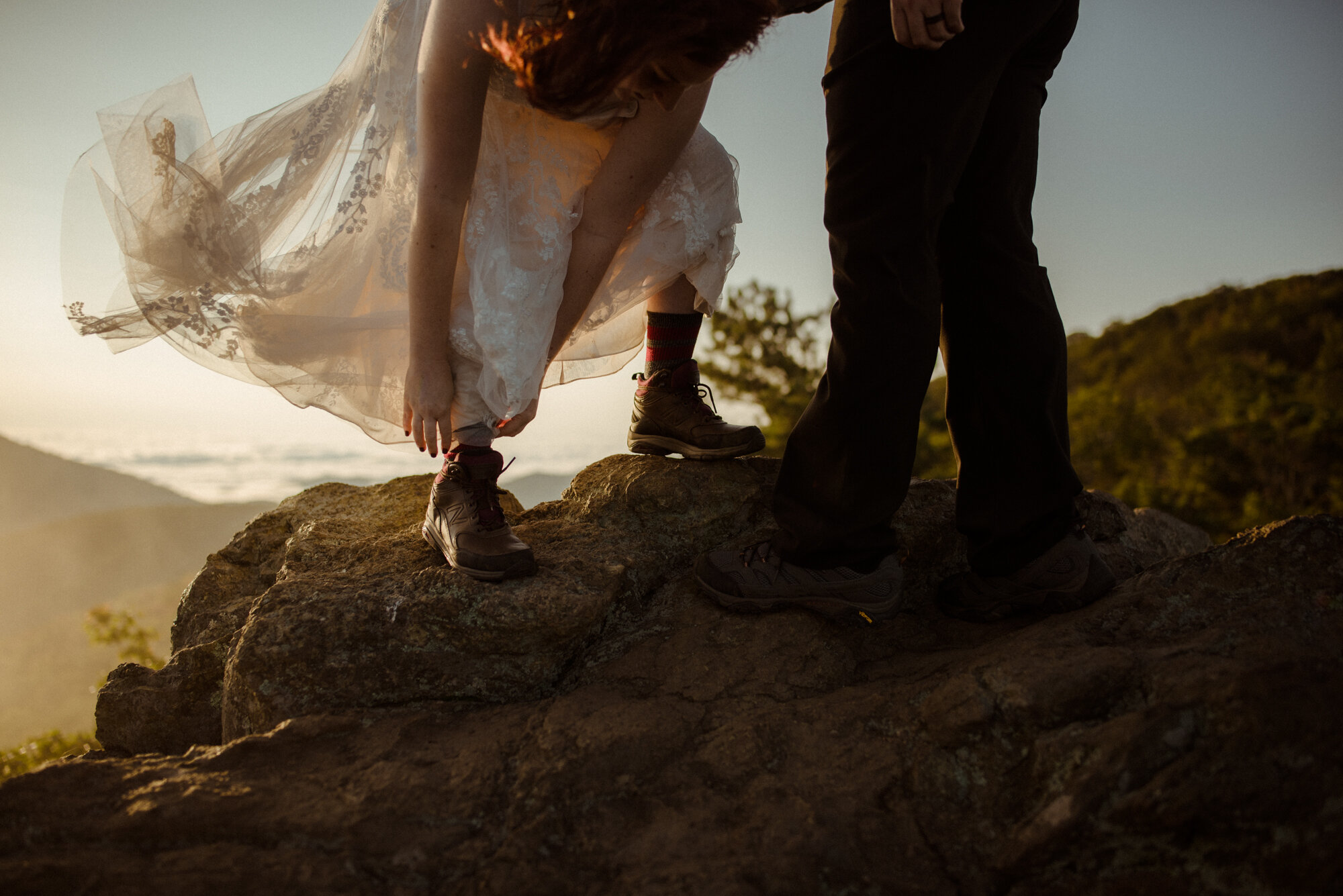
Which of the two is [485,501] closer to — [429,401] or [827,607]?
[429,401]

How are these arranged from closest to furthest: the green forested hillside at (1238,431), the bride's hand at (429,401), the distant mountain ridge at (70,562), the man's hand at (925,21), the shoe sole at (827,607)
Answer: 1. the man's hand at (925,21)
2. the shoe sole at (827,607)
3. the bride's hand at (429,401)
4. the green forested hillside at (1238,431)
5. the distant mountain ridge at (70,562)

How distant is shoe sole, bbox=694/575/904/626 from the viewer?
1775mm

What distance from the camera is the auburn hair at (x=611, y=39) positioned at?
140 centimetres

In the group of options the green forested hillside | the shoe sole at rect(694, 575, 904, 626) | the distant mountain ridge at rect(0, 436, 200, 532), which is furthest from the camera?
the distant mountain ridge at rect(0, 436, 200, 532)

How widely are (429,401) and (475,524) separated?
1.18ft

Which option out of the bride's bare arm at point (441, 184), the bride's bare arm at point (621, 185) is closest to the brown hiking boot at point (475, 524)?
the bride's bare arm at point (441, 184)

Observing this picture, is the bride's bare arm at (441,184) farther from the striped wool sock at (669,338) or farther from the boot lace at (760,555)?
the boot lace at (760,555)

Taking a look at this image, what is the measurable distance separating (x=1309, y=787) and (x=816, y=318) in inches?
369

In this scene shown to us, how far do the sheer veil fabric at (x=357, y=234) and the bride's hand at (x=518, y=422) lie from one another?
3.3 inches

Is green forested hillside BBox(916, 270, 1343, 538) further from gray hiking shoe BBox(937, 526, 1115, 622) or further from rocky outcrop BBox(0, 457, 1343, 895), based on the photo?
rocky outcrop BBox(0, 457, 1343, 895)

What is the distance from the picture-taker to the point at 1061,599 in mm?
1728

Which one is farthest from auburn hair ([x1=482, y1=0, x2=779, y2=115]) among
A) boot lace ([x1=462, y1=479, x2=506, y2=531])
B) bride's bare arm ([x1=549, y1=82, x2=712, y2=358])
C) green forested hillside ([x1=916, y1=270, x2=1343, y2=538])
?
green forested hillside ([x1=916, y1=270, x2=1343, y2=538])

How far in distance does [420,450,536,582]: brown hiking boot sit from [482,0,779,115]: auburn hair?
99 centimetres

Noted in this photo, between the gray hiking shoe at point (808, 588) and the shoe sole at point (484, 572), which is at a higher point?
the shoe sole at point (484, 572)
